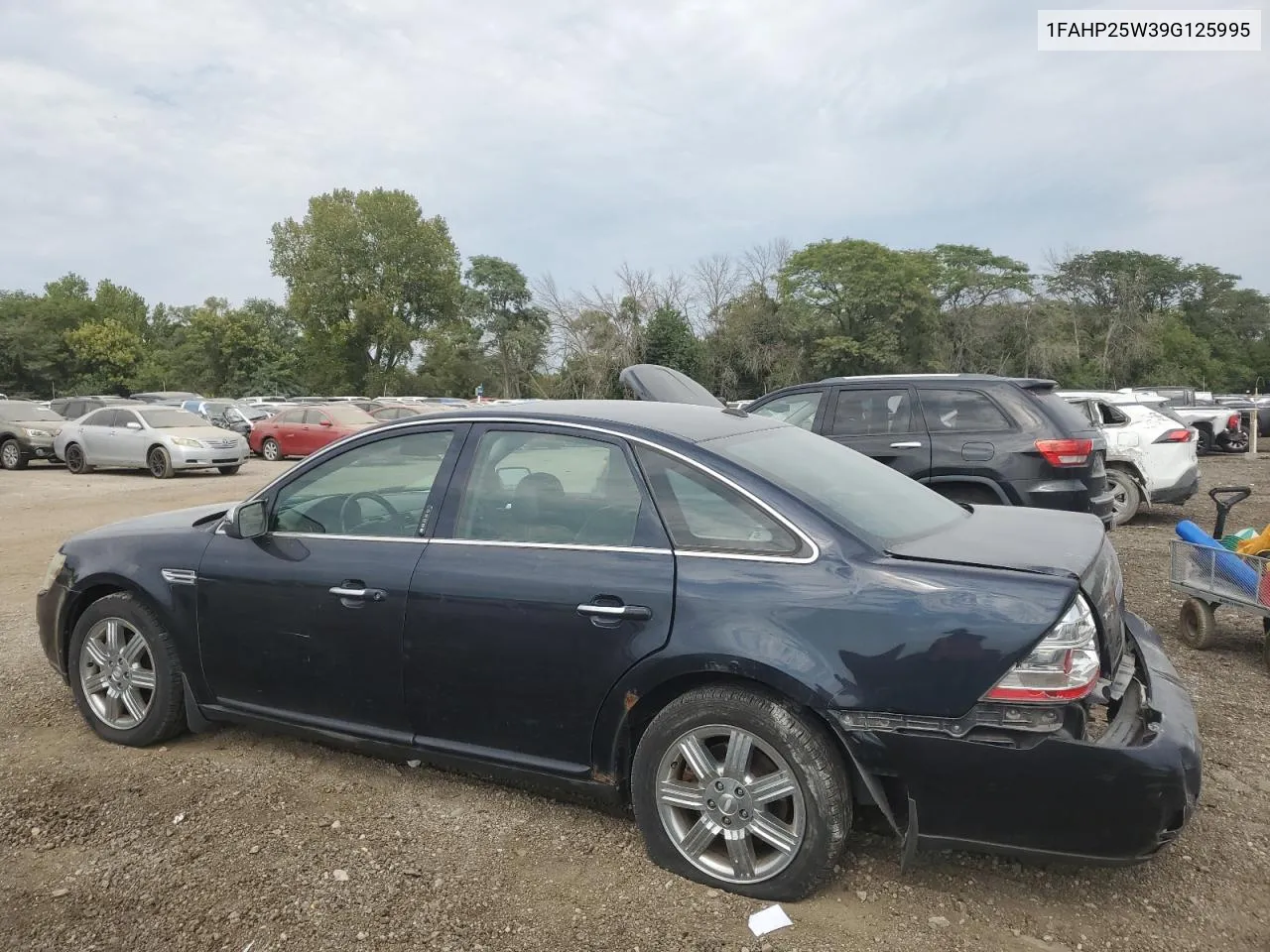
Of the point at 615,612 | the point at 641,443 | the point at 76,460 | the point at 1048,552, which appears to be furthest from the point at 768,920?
the point at 76,460

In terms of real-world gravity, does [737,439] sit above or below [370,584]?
above

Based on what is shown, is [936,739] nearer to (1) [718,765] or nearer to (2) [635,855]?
(1) [718,765]

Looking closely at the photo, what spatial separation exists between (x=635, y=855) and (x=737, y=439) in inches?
60.1

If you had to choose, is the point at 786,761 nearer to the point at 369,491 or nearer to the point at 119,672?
the point at 369,491

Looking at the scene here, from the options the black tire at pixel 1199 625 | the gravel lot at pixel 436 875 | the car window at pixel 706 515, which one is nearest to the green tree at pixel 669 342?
the black tire at pixel 1199 625

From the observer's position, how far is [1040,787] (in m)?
2.47

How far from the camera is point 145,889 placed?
2.92m

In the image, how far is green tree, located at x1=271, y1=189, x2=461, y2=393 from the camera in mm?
59906

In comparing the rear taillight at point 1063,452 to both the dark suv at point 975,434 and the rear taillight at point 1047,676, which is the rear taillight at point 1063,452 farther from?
the rear taillight at point 1047,676

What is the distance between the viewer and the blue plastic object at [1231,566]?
495cm

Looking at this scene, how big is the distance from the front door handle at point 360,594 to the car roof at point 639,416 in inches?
28.8

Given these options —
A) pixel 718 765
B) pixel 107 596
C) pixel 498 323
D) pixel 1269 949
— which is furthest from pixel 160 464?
pixel 498 323

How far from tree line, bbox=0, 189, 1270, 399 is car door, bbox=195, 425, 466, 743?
119ft

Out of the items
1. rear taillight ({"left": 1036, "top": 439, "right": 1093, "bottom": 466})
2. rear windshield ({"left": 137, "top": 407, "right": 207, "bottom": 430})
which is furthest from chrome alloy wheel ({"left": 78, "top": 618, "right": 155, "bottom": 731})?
rear windshield ({"left": 137, "top": 407, "right": 207, "bottom": 430})
